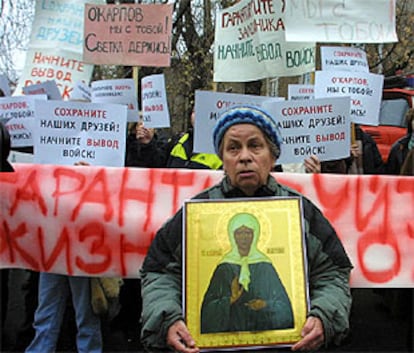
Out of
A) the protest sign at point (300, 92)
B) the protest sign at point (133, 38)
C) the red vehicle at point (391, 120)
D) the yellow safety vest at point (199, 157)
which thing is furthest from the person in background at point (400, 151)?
the red vehicle at point (391, 120)

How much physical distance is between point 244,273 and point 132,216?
1506mm

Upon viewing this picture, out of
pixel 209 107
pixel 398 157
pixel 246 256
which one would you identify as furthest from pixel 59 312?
pixel 398 157

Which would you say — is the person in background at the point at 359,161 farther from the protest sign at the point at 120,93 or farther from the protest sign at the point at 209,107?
the protest sign at the point at 120,93

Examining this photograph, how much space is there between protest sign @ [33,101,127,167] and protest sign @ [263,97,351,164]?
106 cm

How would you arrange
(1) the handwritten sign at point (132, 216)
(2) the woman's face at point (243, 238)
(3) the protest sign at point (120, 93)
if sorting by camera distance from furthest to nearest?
(3) the protest sign at point (120, 93) < (1) the handwritten sign at point (132, 216) < (2) the woman's face at point (243, 238)

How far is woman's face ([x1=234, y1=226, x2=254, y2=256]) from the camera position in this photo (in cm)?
186

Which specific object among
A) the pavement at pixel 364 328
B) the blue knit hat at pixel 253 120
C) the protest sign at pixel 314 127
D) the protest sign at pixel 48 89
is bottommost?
the pavement at pixel 364 328

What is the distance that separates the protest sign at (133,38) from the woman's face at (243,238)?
289cm

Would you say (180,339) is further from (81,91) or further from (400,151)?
(81,91)

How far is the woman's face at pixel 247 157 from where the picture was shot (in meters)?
2.01

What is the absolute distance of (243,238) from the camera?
6.18 ft

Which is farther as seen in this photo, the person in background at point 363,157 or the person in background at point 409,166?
the person in background at point 363,157

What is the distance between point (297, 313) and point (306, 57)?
3.11 metres

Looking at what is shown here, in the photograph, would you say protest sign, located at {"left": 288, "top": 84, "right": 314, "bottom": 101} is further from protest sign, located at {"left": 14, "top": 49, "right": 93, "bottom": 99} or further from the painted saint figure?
the painted saint figure
